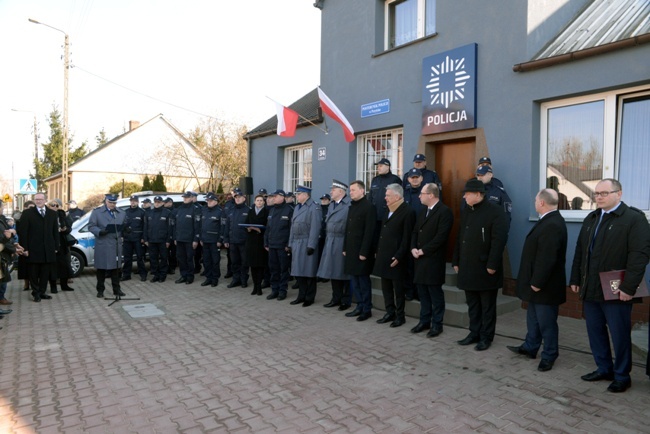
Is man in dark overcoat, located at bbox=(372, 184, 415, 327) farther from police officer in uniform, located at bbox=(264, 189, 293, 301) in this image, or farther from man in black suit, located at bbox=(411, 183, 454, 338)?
police officer in uniform, located at bbox=(264, 189, 293, 301)

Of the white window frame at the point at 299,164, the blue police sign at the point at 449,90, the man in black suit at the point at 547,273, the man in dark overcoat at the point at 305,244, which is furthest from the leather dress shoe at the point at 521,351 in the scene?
the white window frame at the point at 299,164

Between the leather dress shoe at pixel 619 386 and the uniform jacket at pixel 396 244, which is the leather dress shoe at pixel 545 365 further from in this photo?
the uniform jacket at pixel 396 244

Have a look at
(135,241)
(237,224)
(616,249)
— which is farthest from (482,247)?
(135,241)

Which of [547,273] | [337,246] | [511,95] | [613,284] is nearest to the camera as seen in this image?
[613,284]

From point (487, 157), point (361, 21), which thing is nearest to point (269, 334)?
point (487, 157)

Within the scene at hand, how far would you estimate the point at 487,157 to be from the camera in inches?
302

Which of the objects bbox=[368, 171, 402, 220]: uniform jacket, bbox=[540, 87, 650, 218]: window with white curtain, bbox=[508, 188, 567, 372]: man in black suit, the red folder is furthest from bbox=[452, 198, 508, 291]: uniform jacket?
bbox=[368, 171, 402, 220]: uniform jacket

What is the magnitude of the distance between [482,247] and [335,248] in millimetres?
2689

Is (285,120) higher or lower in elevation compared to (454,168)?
higher

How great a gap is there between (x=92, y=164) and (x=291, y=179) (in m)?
29.9

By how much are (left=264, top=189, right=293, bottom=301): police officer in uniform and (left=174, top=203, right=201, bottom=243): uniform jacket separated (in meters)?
2.49

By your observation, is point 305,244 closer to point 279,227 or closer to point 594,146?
point 279,227

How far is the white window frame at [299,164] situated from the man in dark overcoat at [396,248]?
5962mm

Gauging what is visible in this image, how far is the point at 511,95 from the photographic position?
7.55 m
